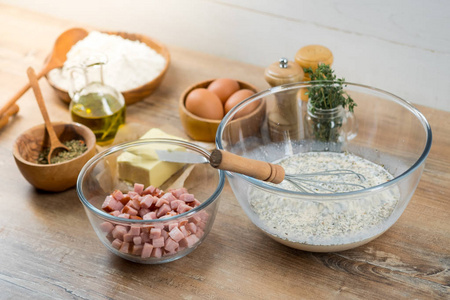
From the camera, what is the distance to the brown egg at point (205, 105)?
1.33 metres

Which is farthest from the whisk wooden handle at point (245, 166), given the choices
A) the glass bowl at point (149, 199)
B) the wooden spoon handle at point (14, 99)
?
the wooden spoon handle at point (14, 99)

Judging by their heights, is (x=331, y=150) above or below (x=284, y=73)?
below

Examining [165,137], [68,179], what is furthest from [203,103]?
[68,179]

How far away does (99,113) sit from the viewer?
1.33 metres

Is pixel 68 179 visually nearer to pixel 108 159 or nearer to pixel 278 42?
pixel 108 159

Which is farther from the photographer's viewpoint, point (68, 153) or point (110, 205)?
point (68, 153)

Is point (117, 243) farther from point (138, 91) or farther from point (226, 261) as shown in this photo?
point (138, 91)

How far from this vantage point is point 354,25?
4.92 feet

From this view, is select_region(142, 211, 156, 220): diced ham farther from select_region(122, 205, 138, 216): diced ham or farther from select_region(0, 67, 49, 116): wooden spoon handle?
select_region(0, 67, 49, 116): wooden spoon handle

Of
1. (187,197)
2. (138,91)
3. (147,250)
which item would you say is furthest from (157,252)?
(138,91)

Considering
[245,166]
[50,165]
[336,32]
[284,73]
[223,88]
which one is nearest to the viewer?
[245,166]

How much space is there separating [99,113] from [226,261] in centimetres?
51

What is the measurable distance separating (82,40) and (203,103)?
51 centimetres

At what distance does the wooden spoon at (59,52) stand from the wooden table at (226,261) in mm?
240
